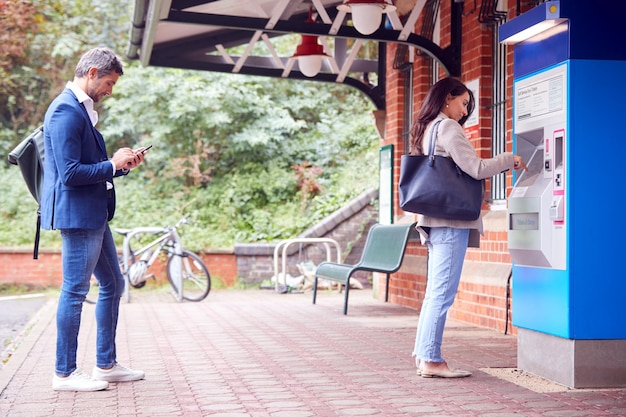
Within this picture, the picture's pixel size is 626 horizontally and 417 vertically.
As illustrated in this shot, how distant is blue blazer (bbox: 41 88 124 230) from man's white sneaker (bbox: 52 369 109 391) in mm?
868

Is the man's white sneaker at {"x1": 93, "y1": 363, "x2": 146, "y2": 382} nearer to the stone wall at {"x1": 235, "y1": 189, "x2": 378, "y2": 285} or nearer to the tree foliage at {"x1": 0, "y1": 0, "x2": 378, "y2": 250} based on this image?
the stone wall at {"x1": 235, "y1": 189, "x2": 378, "y2": 285}

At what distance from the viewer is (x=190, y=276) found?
1300cm

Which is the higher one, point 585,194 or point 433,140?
point 433,140

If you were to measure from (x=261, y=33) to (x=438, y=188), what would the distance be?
5.56 meters

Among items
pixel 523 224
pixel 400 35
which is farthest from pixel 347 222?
pixel 523 224

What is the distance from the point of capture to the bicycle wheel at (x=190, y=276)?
502 inches

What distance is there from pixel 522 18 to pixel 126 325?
5.30 metres

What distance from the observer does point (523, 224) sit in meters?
5.91

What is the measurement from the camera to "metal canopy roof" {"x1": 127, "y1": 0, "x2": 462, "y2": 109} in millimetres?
9438

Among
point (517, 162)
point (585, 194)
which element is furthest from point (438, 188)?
point (585, 194)

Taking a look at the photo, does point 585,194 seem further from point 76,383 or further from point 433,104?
point 76,383

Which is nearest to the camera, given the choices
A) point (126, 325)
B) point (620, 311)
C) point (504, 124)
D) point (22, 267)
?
point (620, 311)

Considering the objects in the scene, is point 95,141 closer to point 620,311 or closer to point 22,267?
point 620,311

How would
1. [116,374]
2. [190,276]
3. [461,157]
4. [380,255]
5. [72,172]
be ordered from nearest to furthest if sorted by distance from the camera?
[72,172], [461,157], [116,374], [380,255], [190,276]
